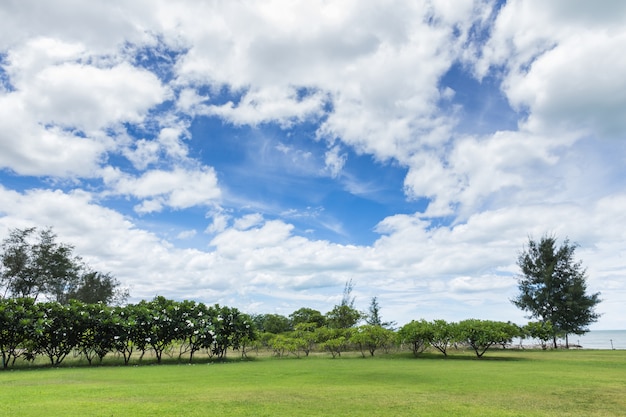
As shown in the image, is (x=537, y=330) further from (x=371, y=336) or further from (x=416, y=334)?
(x=371, y=336)

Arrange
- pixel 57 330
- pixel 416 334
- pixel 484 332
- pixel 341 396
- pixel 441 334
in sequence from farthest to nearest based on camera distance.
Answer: pixel 416 334 → pixel 441 334 → pixel 484 332 → pixel 57 330 → pixel 341 396

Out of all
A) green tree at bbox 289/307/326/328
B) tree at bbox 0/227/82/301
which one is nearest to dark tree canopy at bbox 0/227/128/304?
tree at bbox 0/227/82/301

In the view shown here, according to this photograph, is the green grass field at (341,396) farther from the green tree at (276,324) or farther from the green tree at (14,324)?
the green tree at (276,324)

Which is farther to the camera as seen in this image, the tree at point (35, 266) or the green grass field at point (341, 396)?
the tree at point (35, 266)

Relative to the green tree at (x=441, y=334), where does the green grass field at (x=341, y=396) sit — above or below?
below

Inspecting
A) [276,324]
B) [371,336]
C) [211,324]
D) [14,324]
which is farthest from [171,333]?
[276,324]

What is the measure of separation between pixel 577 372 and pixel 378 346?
14.3 metres

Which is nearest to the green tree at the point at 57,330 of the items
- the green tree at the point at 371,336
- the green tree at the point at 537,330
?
the green tree at the point at 371,336

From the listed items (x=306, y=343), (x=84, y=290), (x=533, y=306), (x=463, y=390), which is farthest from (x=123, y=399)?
(x=84, y=290)

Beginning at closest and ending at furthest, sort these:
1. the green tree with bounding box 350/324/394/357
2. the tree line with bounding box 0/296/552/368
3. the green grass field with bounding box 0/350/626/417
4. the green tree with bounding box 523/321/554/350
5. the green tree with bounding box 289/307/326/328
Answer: the green grass field with bounding box 0/350/626/417 < the tree line with bounding box 0/296/552/368 < the green tree with bounding box 523/321/554/350 < the green tree with bounding box 350/324/394/357 < the green tree with bounding box 289/307/326/328

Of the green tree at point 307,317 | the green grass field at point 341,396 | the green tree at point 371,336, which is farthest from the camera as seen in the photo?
the green tree at point 307,317

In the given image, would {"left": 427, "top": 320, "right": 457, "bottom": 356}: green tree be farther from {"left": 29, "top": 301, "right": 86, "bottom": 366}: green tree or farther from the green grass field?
{"left": 29, "top": 301, "right": 86, "bottom": 366}: green tree

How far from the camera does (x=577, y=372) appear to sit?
15094 millimetres

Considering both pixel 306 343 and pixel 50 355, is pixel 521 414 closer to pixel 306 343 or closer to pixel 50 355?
pixel 306 343
